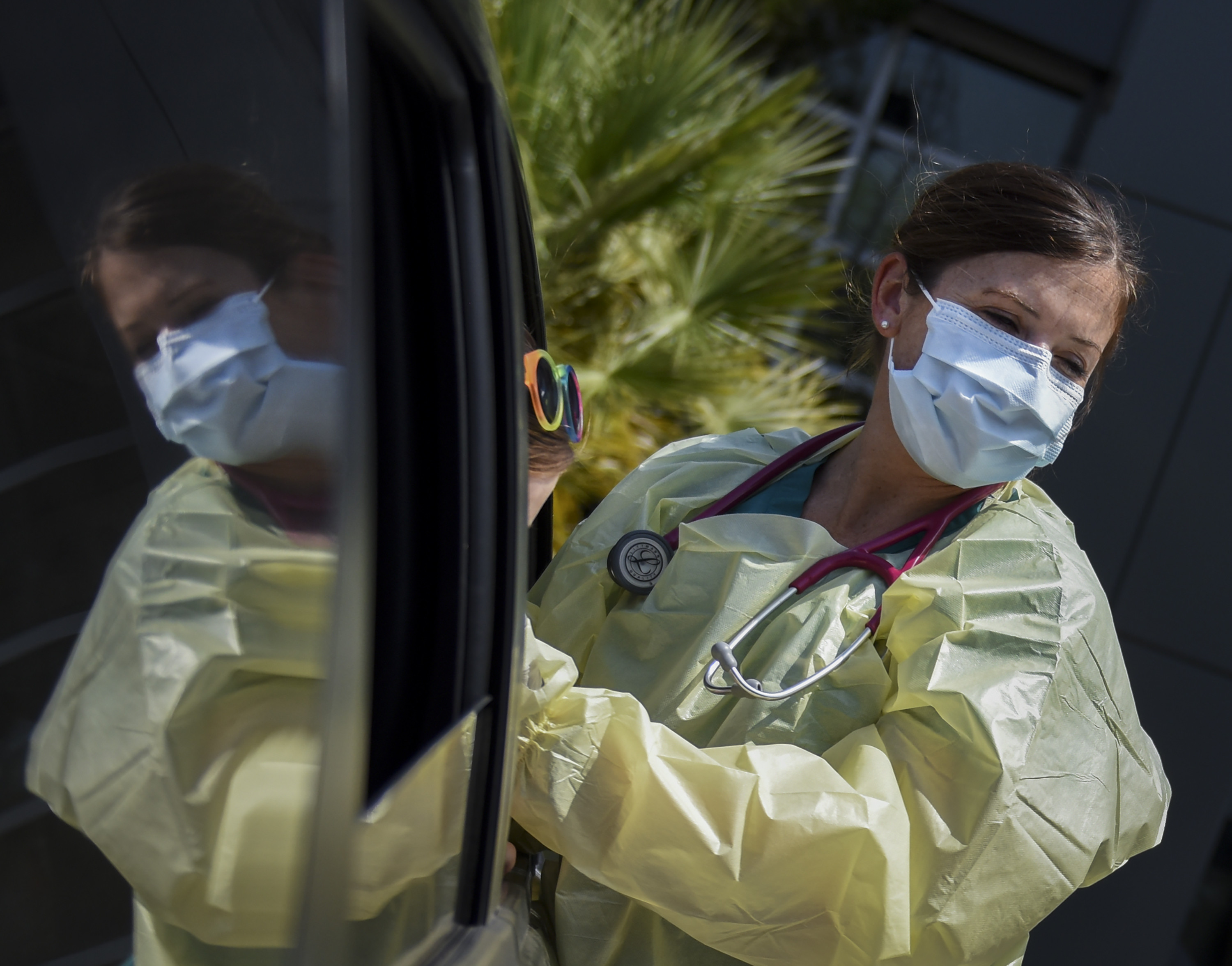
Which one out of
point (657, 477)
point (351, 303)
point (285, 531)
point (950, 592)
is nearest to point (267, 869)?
point (285, 531)

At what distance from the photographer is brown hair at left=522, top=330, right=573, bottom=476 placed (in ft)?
3.65

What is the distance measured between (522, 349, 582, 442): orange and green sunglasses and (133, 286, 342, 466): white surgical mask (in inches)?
14.7

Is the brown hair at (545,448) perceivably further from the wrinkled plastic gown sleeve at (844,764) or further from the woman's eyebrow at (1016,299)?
the woman's eyebrow at (1016,299)

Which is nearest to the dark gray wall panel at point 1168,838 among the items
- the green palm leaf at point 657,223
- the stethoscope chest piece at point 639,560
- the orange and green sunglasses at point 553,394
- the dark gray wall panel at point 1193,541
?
the dark gray wall panel at point 1193,541

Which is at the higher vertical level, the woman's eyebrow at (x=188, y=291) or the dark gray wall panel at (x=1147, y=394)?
the woman's eyebrow at (x=188, y=291)

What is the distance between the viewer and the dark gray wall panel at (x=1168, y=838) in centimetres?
383

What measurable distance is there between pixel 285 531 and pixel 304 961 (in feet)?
0.79

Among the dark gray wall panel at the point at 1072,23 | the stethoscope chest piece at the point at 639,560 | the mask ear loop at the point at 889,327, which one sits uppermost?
the dark gray wall panel at the point at 1072,23

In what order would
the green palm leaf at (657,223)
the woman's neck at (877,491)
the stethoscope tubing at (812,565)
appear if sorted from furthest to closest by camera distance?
the green palm leaf at (657,223) → the woman's neck at (877,491) → the stethoscope tubing at (812,565)

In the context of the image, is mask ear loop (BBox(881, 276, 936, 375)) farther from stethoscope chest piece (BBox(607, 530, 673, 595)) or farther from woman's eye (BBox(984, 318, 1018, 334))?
stethoscope chest piece (BBox(607, 530, 673, 595))

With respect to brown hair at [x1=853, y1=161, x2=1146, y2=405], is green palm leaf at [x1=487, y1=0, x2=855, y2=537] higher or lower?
lower

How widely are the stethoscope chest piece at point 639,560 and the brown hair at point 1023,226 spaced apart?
Result: 1.95 ft

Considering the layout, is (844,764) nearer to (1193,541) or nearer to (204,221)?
(204,221)

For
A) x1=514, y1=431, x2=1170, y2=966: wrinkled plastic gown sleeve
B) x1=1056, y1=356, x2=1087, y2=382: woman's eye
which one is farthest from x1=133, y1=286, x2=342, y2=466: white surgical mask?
x1=1056, y1=356, x2=1087, y2=382: woman's eye
